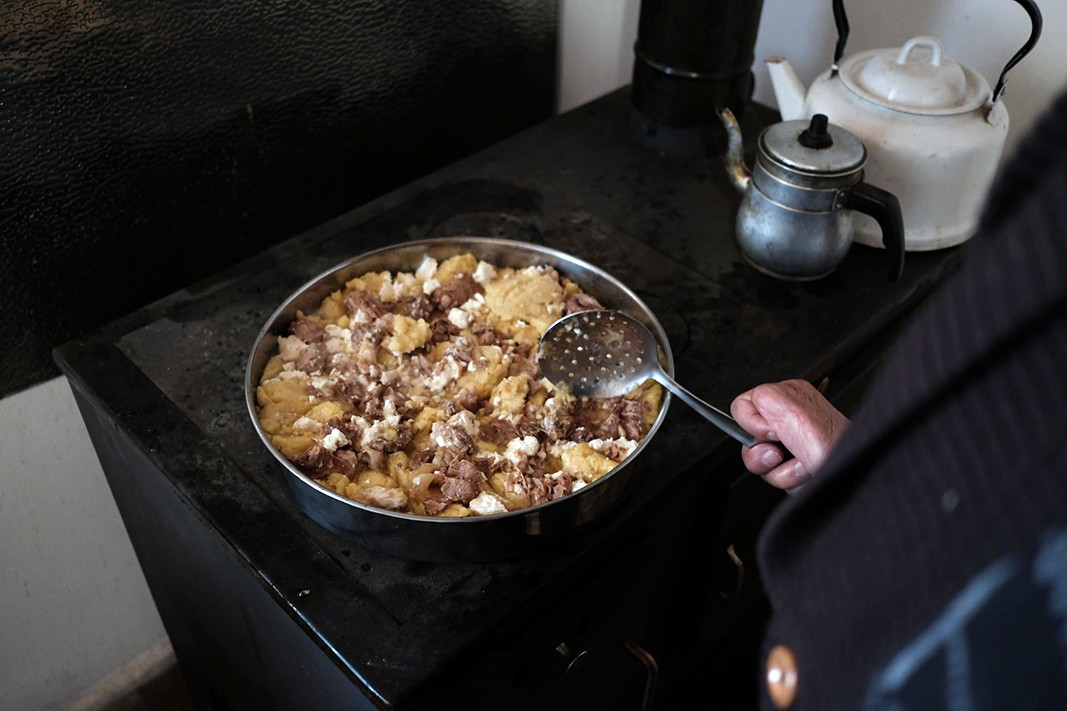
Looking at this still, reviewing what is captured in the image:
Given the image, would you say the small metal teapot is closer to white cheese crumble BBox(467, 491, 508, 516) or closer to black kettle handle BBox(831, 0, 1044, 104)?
black kettle handle BBox(831, 0, 1044, 104)

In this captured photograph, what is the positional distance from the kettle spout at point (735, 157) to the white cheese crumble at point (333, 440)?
732 mm

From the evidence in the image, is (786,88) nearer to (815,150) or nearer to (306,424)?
(815,150)

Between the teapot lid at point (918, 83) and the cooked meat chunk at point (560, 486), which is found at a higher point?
the teapot lid at point (918, 83)

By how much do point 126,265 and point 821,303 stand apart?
3.36ft

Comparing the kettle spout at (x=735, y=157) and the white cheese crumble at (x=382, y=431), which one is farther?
the kettle spout at (x=735, y=157)

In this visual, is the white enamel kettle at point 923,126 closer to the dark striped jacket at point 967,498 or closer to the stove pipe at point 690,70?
the stove pipe at point 690,70

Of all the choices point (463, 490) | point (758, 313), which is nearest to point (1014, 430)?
point (463, 490)

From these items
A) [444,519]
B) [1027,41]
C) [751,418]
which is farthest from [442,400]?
[1027,41]

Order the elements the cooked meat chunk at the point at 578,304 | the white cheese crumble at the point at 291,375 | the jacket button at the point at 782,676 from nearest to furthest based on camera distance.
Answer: the jacket button at the point at 782,676, the white cheese crumble at the point at 291,375, the cooked meat chunk at the point at 578,304

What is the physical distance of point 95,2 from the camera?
3.57 ft

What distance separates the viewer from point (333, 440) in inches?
37.5

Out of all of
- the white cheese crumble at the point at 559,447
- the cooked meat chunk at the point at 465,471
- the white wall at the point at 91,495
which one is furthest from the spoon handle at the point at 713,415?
the white wall at the point at 91,495

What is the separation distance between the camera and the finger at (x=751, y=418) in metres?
0.92

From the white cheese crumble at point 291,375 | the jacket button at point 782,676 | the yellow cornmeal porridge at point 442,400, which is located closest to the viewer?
the jacket button at point 782,676
